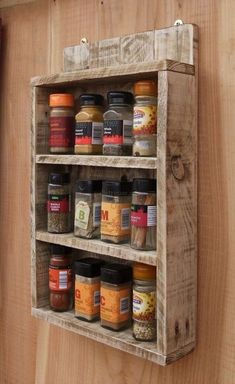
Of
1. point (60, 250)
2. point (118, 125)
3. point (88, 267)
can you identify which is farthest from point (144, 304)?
point (118, 125)

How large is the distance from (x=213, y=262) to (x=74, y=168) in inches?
17.9

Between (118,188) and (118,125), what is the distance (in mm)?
141

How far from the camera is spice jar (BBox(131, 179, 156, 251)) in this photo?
1063mm

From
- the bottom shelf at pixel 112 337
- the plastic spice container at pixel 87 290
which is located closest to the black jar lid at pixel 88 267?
the plastic spice container at pixel 87 290

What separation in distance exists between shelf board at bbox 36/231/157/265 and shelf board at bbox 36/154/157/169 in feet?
0.59

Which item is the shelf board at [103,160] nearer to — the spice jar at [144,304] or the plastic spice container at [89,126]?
the plastic spice container at [89,126]

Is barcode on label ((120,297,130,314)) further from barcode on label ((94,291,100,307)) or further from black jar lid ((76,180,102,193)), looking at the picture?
black jar lid ((76,180,102,193))

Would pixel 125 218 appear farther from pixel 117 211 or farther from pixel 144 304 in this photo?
pixel 144 304

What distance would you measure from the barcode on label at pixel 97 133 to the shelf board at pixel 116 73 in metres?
0.11

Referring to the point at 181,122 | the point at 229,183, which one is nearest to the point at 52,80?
the point at 181,122

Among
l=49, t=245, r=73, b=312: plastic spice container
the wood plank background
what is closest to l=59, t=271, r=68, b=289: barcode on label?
l=49, t=245, r=73, b=312: plastic spice container

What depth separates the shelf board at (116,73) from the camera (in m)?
1.01

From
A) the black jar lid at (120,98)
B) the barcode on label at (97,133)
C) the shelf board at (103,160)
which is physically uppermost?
the black jar lid at (120,98)

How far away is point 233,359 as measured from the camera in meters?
1.07
